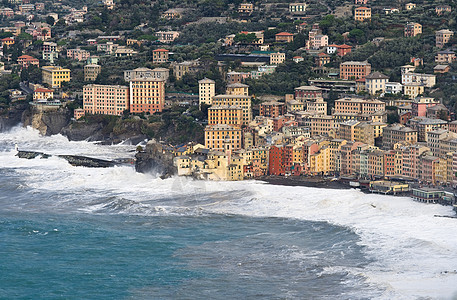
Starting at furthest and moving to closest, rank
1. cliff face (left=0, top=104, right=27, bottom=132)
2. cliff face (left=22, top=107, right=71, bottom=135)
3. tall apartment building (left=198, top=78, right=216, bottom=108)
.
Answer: cliff face (left=0, top=104, right=27, bottom=132) < cliff face (left=22, top=107, right=71, bottom=135) < tall apartment building (left=198, top=78, right=216, bottom=108)

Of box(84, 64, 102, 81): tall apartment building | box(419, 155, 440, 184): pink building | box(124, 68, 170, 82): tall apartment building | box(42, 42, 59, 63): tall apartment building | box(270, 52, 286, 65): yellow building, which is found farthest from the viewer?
box(42, 42, 59, 63): tall apartment building

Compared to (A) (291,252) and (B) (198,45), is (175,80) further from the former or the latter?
(A) (291,252)

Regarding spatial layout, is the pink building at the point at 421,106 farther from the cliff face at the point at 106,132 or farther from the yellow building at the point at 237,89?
the cliff face at the point at 106,132

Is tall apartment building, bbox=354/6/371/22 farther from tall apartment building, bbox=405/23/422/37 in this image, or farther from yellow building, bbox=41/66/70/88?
yellow building, bbox=41/66/70/88

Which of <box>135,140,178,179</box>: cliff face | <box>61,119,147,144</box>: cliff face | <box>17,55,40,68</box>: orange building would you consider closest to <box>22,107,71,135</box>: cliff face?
<box>61,119,147,144</box>: cliff face

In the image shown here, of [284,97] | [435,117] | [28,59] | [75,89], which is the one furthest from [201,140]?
[28,59]

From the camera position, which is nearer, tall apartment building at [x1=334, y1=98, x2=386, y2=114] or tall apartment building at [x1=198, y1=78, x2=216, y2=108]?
tall apartment building at [x1=334, y1=98, x2=386, y2=114]

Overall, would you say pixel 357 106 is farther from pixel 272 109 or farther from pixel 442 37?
pixel 442 37
